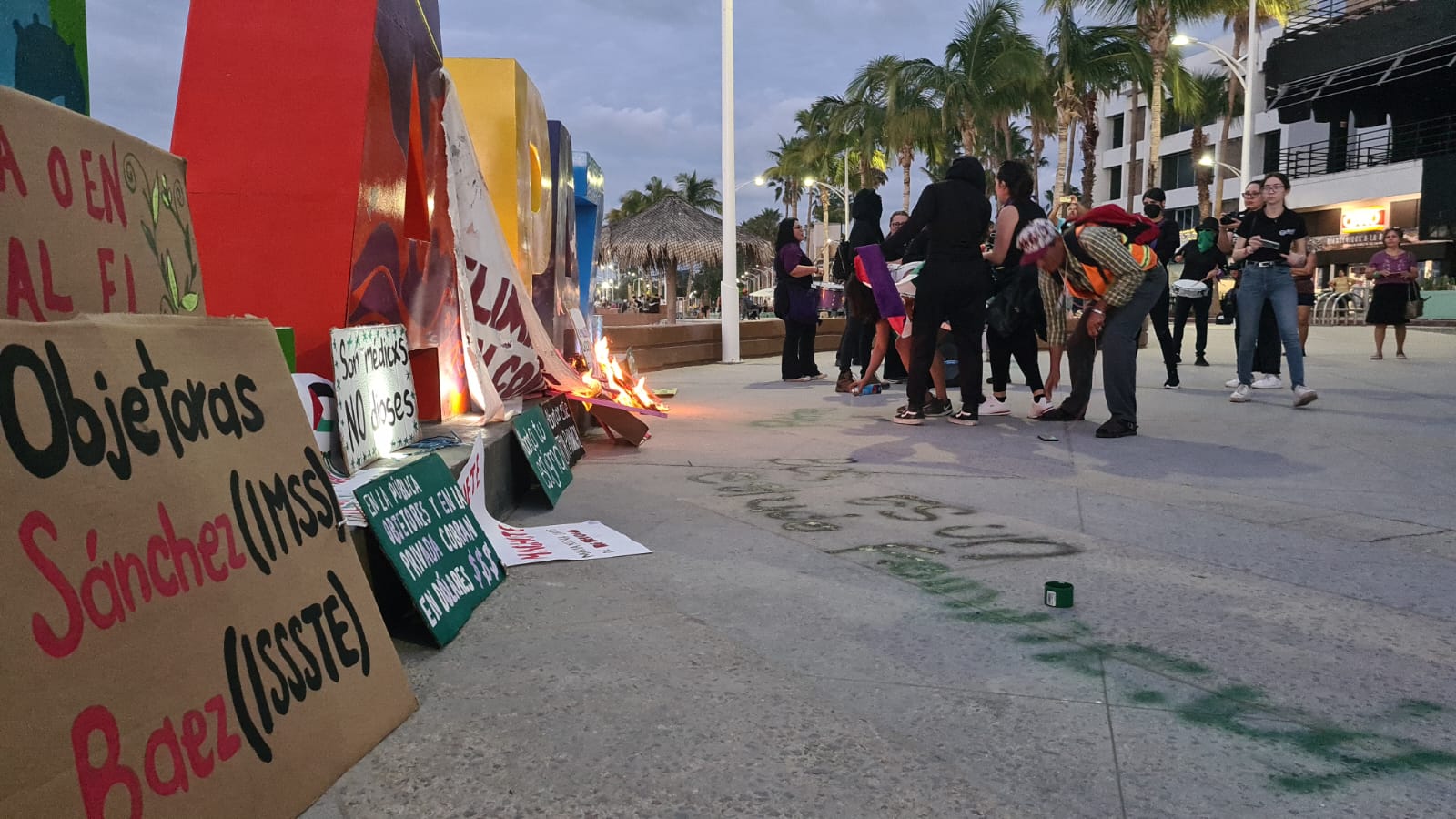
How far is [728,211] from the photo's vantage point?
1700 cm

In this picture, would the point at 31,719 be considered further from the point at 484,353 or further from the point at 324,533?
the point at 484,353

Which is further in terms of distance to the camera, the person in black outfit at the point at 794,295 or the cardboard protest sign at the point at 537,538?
the person in black outfit at the point at 794,295

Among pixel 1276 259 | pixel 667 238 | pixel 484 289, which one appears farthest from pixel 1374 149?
pixel 484 289

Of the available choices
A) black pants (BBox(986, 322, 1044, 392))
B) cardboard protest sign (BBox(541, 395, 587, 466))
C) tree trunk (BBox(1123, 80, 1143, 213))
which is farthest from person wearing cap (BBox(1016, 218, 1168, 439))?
→ tree trunk (BBox(1123, 80, 1143, 213))

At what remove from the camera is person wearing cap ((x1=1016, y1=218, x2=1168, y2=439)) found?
729cm

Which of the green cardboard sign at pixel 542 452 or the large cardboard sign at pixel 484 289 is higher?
the large cardboard sign at pixel 484 289

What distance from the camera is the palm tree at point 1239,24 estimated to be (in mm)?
33000

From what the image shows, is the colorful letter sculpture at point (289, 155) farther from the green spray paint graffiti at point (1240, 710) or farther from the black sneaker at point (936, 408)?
the black sneaker at point (936, 408)

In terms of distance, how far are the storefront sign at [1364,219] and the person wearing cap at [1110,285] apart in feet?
123

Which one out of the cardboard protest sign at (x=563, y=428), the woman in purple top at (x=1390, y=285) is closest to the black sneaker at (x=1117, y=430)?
the cardboard protest sign at (x=563, y=428)

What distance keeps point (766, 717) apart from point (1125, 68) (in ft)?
121

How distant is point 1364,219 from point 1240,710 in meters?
44.2

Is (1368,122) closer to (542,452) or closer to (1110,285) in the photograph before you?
(1110,285)

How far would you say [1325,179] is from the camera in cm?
4103
